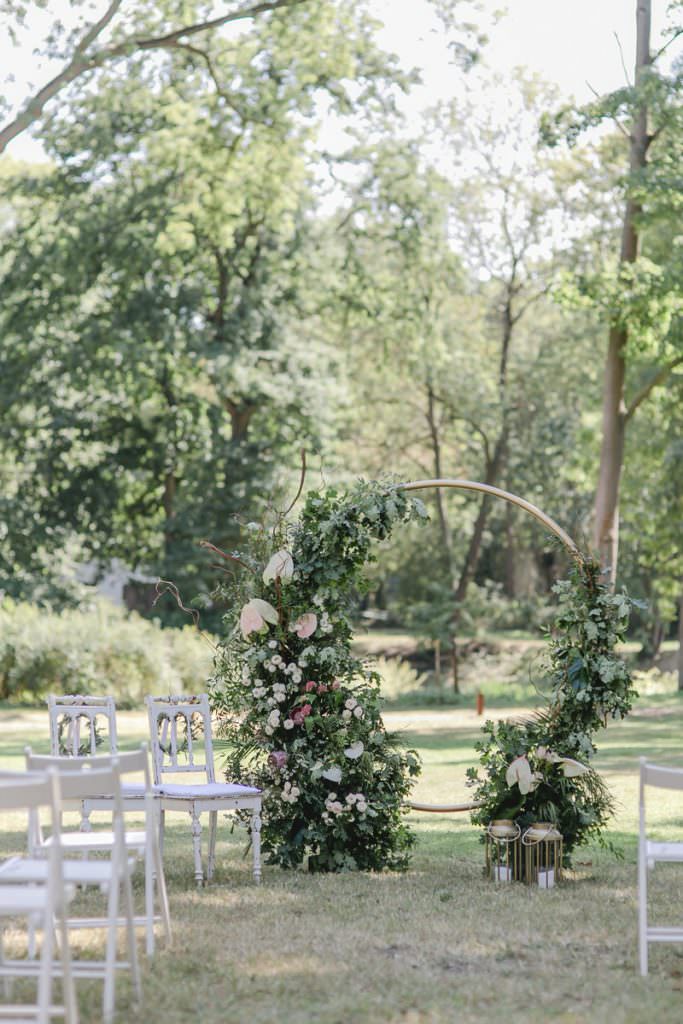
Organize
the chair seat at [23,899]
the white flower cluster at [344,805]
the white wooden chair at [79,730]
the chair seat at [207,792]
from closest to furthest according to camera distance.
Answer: the chair seat at [23,899] < the white wooden chair at [79,730] < the chair seat at [207,792] < the white flower cluster at [344,805]

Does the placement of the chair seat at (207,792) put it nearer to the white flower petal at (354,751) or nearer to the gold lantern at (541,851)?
the white flower petal at (354,751)

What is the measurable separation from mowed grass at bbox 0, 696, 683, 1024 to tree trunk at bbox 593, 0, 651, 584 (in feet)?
31.1

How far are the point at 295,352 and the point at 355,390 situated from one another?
3.28 meters

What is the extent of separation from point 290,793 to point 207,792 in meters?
0.71

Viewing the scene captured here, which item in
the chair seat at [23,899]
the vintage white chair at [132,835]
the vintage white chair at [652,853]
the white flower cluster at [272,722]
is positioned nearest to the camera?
the chair seat at [23,899]

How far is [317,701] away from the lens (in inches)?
328

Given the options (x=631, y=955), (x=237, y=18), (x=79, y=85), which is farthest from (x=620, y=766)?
(x=79, y=85)

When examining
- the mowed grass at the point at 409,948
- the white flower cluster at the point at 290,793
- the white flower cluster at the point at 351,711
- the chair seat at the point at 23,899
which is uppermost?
the white flower cluster at the point at 351,711

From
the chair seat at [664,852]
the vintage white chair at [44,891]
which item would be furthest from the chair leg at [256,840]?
the vintage white chair at [44,891]

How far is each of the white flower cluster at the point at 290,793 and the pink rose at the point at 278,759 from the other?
123mm

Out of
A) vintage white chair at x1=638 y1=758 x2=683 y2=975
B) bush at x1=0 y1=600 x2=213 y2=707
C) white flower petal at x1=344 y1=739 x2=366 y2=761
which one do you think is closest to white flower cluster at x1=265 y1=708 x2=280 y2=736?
white flower petal at x1=344 y1=739 x2=366 y2=761

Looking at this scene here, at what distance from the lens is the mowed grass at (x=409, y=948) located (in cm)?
502

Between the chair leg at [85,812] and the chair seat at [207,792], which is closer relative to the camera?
the chair leg at [85,812]

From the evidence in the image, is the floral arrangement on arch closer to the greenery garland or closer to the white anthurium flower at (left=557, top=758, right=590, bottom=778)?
the greenery garland
